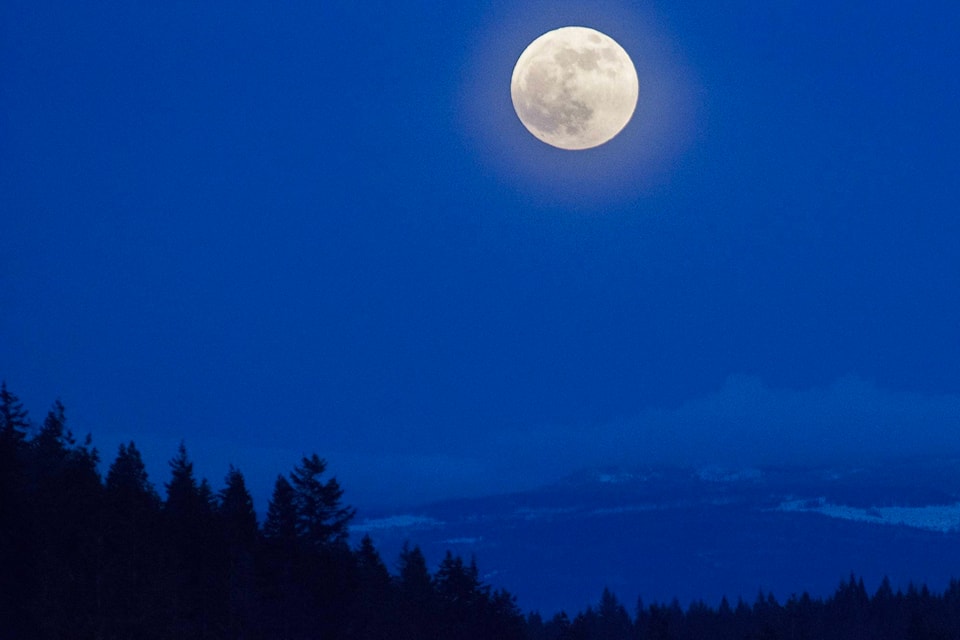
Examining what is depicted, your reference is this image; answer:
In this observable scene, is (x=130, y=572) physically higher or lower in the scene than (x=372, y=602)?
lower

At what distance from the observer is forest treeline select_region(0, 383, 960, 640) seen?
45094mm

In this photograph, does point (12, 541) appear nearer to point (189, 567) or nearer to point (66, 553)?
point (66, 553)

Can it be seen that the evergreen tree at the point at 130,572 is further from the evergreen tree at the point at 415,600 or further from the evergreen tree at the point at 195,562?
the evergreen tree at the point at 415,600

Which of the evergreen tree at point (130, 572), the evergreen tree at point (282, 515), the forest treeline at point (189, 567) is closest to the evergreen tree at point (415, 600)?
the forest treeline at point (189, 567)

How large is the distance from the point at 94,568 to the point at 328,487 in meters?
21.7

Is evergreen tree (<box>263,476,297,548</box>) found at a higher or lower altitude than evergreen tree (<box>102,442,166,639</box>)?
higher

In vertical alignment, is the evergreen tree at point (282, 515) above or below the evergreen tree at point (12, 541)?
above

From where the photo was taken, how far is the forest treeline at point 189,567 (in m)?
45.1

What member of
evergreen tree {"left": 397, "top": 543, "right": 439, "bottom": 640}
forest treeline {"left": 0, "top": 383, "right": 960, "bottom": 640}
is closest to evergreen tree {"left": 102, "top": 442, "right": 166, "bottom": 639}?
forest treeline {"left": 0, "top": 383, "right": 960, "bottom": 640}

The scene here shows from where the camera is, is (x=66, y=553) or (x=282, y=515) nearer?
(x=66, y=553)

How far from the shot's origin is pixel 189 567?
5744cm

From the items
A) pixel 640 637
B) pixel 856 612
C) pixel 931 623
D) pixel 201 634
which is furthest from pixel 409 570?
pixel 856 612

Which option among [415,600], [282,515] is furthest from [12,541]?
[415,600]

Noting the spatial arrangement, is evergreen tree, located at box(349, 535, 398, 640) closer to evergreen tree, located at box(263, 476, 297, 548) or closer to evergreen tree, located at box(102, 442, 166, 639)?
evergreen tree, located at box(263, 476, 297, 548)
